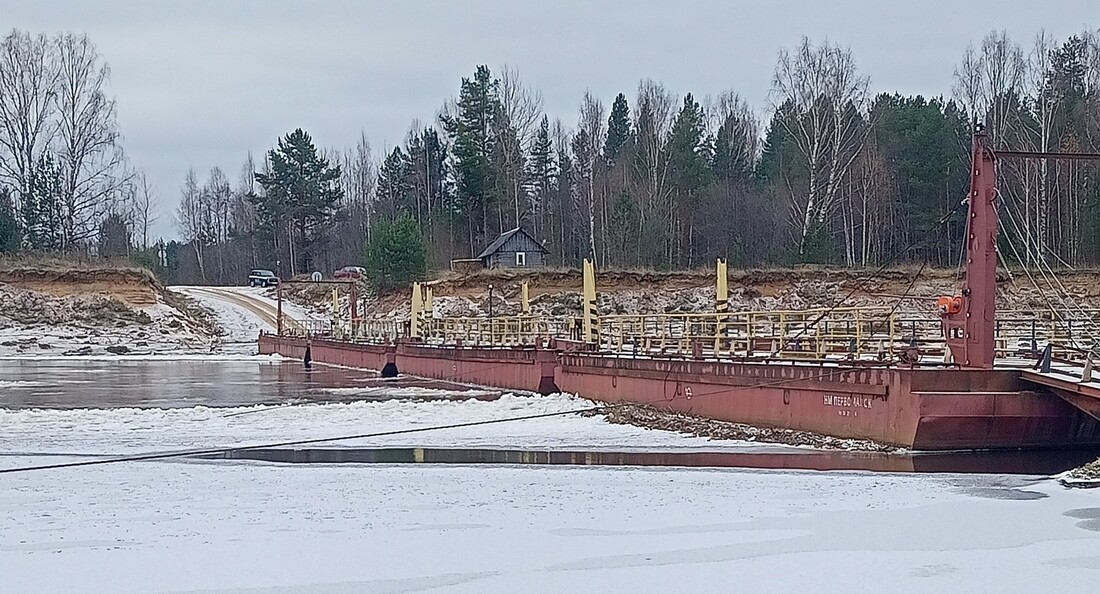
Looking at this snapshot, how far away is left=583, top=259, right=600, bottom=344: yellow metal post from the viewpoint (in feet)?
113

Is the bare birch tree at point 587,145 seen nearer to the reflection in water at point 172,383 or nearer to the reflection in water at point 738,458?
the reflection in water at point 172,383

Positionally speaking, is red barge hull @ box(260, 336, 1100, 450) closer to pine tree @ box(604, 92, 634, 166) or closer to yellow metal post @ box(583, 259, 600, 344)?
yellow metal post @ box(583, 259, 600, 344)

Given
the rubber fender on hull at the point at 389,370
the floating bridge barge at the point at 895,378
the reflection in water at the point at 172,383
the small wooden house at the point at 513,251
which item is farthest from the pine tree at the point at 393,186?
the floating bridge barge at the point at 895,378

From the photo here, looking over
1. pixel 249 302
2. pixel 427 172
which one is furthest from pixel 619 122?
pixel 249 302

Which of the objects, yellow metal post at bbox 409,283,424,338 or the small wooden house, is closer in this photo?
yellow metal post at bbox 409,283,424,338

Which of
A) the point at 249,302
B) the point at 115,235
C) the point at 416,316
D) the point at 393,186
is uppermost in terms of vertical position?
the point at 393,186

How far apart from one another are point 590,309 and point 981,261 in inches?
598

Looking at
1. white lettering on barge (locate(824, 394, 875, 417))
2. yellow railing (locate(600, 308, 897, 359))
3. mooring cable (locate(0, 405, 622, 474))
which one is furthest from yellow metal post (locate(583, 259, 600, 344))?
white lettering on barge (locate(824, 394, 875, 417))

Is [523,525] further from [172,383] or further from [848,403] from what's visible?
[172,383]

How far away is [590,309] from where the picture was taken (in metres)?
35.2

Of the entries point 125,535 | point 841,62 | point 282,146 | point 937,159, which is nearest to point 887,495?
point 125,535

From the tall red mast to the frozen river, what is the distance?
3.88m

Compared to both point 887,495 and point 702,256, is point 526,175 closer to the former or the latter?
point 702,256

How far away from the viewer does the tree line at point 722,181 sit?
66.3m
